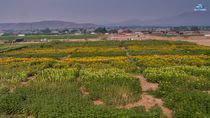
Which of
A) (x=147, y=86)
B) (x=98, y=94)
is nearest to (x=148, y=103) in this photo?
(x=98, y=94)

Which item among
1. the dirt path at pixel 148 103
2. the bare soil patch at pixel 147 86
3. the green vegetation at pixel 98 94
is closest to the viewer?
the green vegetation at pixel 98 94

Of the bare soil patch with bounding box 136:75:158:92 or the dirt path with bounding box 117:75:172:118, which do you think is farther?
the bare soil patch with bounding box 136:75:158:92

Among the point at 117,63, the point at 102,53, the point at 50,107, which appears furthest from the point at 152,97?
the point at 102,53

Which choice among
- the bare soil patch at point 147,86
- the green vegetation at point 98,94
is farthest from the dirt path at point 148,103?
the bare soil patch at point 147,86

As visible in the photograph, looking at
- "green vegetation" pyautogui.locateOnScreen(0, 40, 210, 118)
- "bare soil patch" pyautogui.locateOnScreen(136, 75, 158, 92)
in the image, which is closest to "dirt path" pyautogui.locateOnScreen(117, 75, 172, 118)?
"green vegetation" pyautogui.locateOnScreen(0, 40, 210, 118)

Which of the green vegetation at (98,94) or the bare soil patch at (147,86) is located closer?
the green vegetation at (98,94)

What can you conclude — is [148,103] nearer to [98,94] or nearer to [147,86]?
[98,94]

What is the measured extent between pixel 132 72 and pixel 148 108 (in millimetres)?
9758

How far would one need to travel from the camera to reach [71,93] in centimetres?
1611

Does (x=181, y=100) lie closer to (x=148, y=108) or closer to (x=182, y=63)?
(x=148, y=108)

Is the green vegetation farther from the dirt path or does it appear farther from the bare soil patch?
the bare soil patch

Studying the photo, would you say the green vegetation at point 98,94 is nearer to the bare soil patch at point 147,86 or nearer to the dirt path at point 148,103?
the dirt path at point 148,103

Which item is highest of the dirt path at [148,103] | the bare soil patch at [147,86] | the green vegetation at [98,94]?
the green vegetation at [98,94]

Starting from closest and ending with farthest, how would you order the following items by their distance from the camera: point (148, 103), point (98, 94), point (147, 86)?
point (148, 103) → point (98, 94) → point (147, 86)
